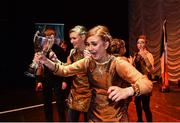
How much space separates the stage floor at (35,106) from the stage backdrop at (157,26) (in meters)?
1.53

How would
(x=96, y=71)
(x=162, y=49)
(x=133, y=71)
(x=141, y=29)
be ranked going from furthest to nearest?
(x=141, y=29), (x=162, y=49), (x=96, y=71), (x=133, y=71)

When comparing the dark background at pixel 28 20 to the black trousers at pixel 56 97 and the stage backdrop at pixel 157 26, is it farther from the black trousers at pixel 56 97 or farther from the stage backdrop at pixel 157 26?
the black trousers at pixel 56 97

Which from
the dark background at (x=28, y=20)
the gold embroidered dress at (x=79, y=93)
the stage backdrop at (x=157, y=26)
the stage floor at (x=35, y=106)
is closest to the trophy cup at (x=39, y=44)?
the gold embroidered dress at (x=79, y=93)

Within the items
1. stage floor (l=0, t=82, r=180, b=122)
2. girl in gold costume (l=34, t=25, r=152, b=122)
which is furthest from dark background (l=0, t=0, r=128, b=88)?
girl in gold costume (l=34, t=25, r=152, b=122)

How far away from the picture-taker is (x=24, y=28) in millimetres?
12031

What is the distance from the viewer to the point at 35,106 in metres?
7.64

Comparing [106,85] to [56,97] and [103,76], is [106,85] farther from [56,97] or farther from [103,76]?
[56,97]

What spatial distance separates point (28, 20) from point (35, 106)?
501 centimetres

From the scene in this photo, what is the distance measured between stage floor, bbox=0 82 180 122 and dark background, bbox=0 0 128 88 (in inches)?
80.0

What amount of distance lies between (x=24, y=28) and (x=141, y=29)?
4564 millimetres

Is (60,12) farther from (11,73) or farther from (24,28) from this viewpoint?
(11,73)

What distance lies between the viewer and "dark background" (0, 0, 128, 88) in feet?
38.4

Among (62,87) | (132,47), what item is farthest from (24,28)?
(62,87)

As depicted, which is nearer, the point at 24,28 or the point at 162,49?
the point at 162,49
